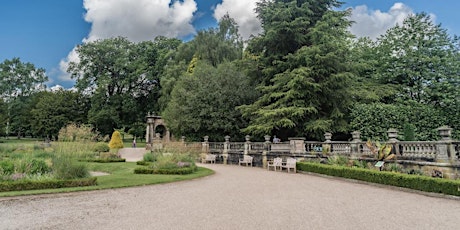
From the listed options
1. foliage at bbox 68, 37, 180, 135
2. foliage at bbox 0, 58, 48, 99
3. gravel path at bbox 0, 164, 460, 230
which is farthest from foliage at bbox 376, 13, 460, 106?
foliage at bbox 0, 58, 48, 99

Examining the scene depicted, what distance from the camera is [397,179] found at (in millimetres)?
10227

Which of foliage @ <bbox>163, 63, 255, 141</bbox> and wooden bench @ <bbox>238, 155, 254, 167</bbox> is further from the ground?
foliage @ <bbox>163, 63, 255, 141</bbox>

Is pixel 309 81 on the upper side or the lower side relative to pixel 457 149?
upper

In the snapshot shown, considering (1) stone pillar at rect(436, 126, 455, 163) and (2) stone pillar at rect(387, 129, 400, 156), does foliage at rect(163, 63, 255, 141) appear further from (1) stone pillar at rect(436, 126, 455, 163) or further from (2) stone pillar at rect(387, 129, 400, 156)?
(1) stone pillar at rect(436, 126, 455, 163)

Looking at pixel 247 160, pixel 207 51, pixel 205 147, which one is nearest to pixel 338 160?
pixel 247 160

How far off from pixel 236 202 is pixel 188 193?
2177mm

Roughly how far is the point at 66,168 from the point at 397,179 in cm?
1186

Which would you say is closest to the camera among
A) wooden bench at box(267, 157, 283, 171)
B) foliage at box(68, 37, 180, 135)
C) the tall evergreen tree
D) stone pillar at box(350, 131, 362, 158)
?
stone pillar at box(350, 131, 362, 158)

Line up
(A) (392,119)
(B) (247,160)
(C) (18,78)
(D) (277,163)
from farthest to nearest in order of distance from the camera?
1. (C) (18,78)
2. (A) (392,119)
3. (B) (247,160)
4. (D) (277,163)

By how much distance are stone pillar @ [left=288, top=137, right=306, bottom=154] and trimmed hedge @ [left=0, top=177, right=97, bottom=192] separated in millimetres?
11164

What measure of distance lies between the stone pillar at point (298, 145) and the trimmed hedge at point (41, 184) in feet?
36.6

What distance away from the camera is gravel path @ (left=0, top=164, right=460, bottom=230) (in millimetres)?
5875

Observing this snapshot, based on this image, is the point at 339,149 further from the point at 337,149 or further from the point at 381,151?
the point at 381,151

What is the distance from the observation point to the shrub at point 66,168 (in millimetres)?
10448
